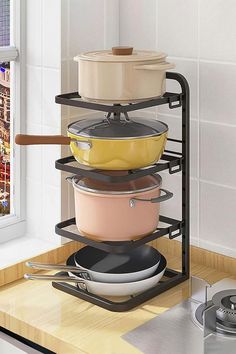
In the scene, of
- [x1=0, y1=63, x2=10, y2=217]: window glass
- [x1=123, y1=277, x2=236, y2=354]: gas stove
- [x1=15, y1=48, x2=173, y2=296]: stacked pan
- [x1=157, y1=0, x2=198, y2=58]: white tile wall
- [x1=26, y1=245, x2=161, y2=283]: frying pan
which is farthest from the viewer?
[x1=0, y1=63, x2=10, y2=217]: window glass

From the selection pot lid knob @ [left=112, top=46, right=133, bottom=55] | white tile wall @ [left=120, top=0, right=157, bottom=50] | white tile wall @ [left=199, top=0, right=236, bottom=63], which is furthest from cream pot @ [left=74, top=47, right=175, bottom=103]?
white tile wall @ [left=120, top=0, right=157, bottom=50]

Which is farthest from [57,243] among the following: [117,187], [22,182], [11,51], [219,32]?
[219,32]

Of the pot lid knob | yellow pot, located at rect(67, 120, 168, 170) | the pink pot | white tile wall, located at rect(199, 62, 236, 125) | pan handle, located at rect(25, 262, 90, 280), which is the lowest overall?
pan handle, located at rect(25, 262, 90, 280)

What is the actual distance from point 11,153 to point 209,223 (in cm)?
60

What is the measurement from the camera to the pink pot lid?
1.92m

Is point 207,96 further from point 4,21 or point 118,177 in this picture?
point 4,21

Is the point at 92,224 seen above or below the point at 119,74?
below

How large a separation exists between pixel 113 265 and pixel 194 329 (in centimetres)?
32

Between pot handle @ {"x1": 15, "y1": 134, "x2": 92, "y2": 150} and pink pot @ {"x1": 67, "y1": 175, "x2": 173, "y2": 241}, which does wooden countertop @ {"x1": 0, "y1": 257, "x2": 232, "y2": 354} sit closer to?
pink pot @ {"x1": 67, "y1": 175, "x2": 173, "y2": 241}

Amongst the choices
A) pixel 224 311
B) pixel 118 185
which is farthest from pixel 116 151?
pixel 224 311

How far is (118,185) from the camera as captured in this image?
1979mm

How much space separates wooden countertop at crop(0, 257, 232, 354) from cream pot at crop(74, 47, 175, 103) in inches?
20.2

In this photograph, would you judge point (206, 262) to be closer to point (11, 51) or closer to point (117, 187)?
point (117, 187)

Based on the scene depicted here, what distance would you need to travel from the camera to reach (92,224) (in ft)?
6.40
